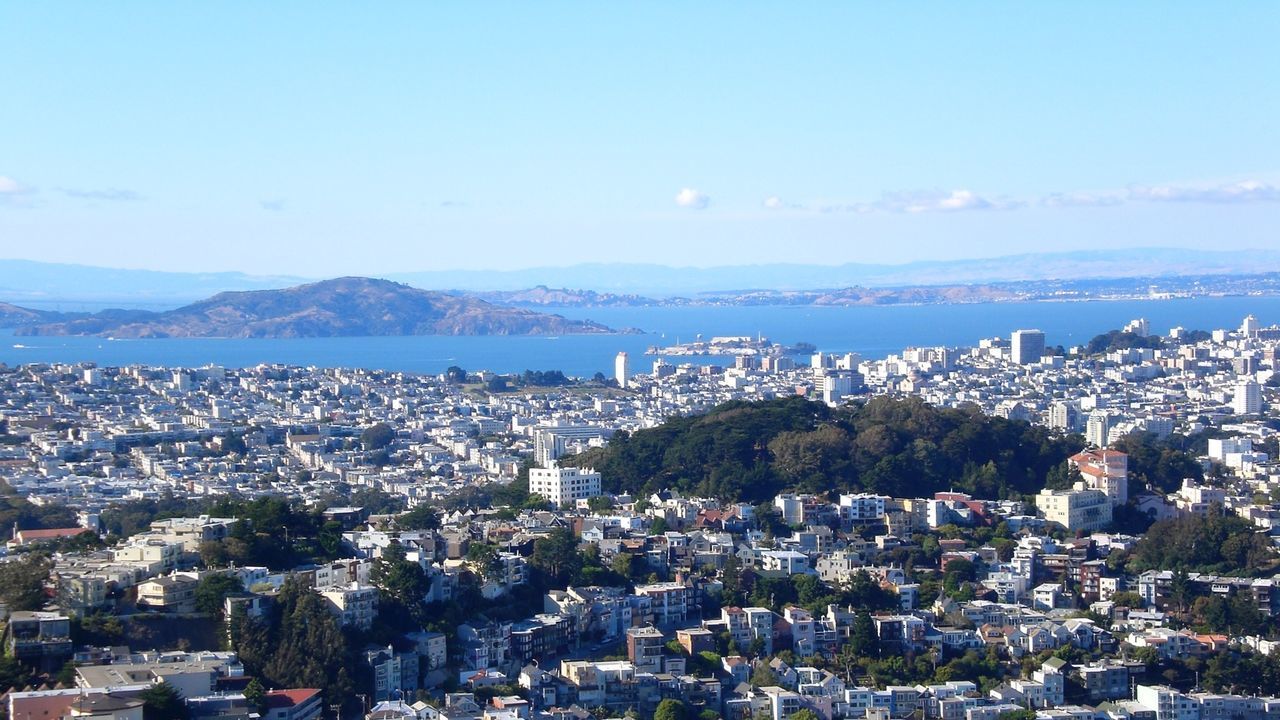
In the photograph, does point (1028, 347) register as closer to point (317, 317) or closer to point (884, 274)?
point (317, 317)

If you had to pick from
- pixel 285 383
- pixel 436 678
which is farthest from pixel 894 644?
pixel 285 383

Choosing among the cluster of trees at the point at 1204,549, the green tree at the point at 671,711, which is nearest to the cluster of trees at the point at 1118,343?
the cluster of trees at the point at 1204,549

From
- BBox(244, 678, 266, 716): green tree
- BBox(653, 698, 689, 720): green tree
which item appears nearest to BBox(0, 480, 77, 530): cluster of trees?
BBox(244, 678, 266, 716): green tree

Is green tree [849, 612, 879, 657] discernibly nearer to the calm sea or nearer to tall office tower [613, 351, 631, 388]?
tall office tower [613, 351, 631, 388]

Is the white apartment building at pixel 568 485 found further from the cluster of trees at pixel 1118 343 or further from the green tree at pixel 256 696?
the cluster of trees at pixel 1118 343

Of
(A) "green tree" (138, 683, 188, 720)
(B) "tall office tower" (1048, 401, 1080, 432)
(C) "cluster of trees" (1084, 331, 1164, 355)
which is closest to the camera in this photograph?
(A) "green tree" (138, 683, 188, 720)

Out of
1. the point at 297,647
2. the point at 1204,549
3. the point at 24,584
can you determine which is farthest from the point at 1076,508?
the point at 24,584

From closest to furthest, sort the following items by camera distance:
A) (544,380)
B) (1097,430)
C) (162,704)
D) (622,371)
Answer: (162,704)
(1097,430)
(544,380)
(622,371)
